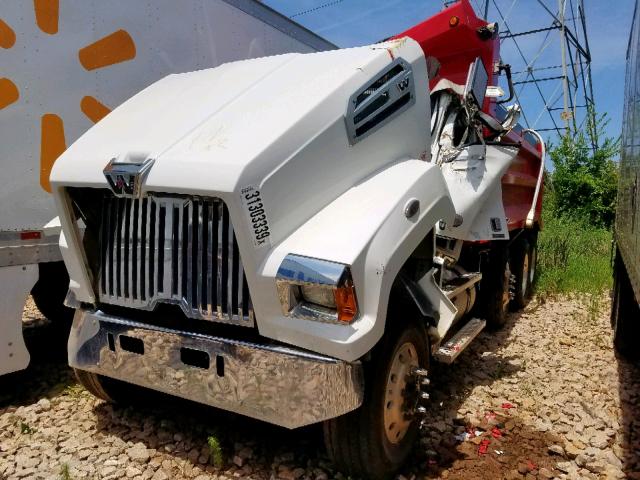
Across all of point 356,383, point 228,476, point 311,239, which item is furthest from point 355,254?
point 228,476

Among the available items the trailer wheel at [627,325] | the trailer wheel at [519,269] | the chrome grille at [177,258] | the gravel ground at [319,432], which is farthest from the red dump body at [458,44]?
the chrome grille at [177,258]

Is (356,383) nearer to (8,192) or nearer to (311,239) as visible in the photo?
(311,239)

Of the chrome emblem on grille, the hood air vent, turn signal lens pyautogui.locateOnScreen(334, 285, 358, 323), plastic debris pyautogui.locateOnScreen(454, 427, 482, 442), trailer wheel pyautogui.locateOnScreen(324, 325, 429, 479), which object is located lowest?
plastic debris pyautogui.locateOnScreen(454, 427, 482, 442)

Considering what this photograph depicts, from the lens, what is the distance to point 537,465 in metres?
3.14

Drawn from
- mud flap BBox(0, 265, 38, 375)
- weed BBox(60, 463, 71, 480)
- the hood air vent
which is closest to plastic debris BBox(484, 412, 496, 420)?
the hood air vent

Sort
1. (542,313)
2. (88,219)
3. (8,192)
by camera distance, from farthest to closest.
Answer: (542,313) → (8,192) → (88,219)

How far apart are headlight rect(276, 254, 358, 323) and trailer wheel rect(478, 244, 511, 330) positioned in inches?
144

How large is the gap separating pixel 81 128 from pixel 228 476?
8.80 feet

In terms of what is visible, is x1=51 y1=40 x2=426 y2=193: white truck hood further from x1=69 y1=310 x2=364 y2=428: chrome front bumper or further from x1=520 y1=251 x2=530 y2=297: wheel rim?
x1=520 y1=251 x2=530 y2=297: wheel rim

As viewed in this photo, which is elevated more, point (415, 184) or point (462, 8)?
point (462, 8)

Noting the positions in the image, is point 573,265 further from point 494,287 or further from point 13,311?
point 13,311

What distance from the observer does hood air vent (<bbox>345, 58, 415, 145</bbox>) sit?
2928 mm

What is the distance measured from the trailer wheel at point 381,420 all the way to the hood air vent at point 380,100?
1.11 metres

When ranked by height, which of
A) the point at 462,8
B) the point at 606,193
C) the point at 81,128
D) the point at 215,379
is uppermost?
the point at 462,8
